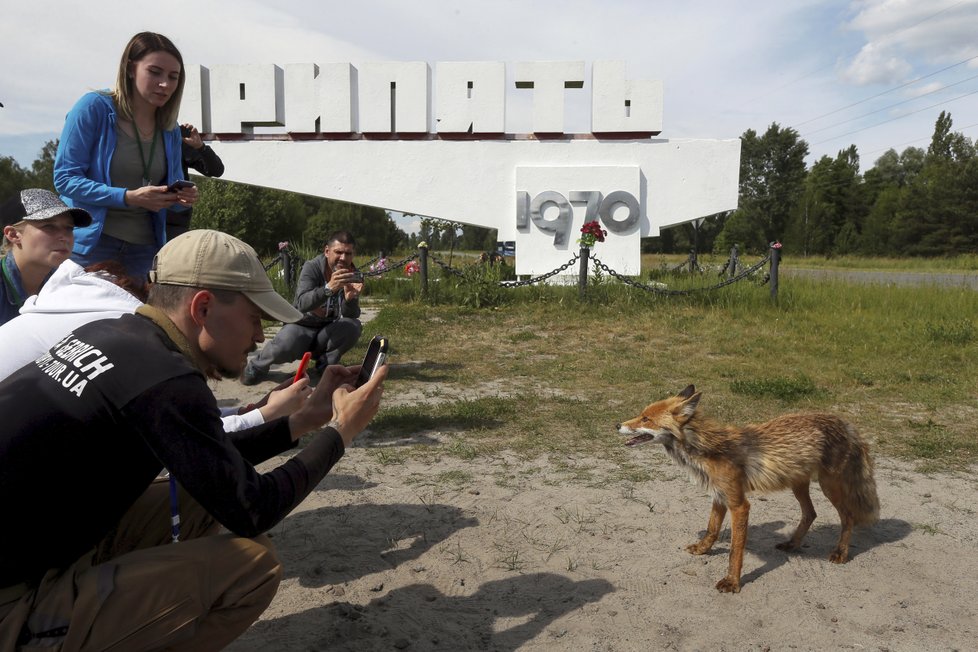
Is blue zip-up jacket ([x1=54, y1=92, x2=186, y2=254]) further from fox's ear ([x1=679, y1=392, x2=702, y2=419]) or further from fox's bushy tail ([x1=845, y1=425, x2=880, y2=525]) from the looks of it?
fox's bushy tail ([x1=845, y1=425, x2=880, y2=525])

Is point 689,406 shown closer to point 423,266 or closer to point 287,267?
point 423,266

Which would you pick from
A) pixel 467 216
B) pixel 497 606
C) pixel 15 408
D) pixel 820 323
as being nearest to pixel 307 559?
pixel 497 606

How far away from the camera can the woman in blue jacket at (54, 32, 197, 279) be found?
11.4 feet

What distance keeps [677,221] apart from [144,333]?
15155 mm

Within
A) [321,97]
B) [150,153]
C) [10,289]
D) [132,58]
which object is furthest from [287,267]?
[10,289]

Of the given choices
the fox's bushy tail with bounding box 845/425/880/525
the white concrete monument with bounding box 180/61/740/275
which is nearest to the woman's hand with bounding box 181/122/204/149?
the fox's bushy tail with bounding box 845/425/880/525

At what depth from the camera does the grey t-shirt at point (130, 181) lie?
3617 millimetres

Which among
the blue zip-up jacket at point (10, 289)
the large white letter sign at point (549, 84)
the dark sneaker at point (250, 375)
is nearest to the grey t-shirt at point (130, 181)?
the blue zip-up jacket at point (10, 289)

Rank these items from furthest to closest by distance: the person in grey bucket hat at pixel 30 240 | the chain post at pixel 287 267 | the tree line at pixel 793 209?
1. the tree line at pixel 793 209
2. the chain post at pixel 287 267
3. the person in grey bucket hat at pixel 30 240

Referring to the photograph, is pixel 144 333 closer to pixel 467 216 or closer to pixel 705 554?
pixel 705 554

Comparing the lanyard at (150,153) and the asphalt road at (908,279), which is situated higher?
the lanyard at (150,153)

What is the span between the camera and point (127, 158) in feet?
12.1

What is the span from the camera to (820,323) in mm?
10570

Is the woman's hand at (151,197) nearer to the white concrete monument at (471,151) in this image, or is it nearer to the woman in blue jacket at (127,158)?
the woman in blue jacket at (127,158)
